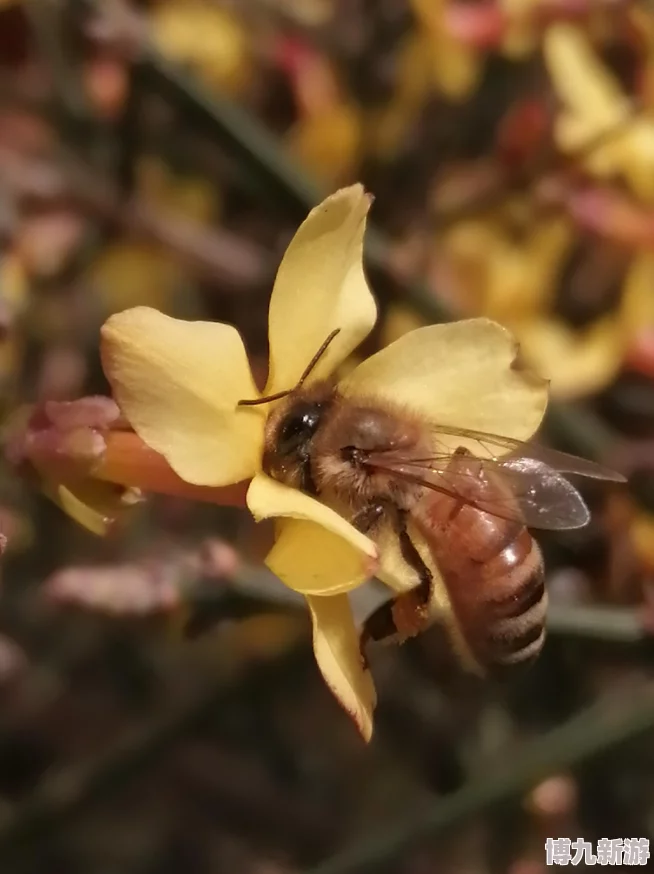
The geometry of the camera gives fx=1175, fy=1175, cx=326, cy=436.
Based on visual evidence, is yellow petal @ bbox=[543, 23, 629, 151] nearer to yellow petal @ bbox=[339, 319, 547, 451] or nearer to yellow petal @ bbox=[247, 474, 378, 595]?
yellow petal @ bbox=[339, 319, 547, 451]

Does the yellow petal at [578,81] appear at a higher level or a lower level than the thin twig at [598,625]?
higher

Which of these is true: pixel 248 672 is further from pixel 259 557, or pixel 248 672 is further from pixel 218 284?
pixel 218 284

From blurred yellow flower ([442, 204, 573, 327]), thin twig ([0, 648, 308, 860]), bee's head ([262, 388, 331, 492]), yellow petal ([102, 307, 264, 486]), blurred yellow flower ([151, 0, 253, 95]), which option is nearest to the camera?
yellow petal ([102, 307, 264, 486])

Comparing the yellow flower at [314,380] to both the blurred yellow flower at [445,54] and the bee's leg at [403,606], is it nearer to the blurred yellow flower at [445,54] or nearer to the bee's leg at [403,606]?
the bee's leg at [403,606]

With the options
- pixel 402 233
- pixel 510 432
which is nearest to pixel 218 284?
pixel 402 233

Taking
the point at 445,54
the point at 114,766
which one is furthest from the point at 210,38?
the point at 114,766

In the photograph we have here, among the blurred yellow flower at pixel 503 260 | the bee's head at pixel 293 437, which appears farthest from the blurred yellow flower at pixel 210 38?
the bee's head at pixel 293 437

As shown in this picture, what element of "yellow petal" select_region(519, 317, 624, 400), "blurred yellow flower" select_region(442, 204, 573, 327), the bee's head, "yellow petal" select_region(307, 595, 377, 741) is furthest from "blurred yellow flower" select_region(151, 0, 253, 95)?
"yellow petal" select_region(307, 595, 377, 741)
